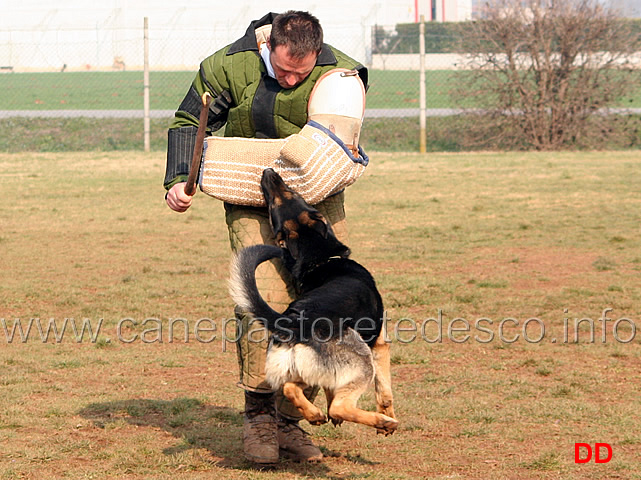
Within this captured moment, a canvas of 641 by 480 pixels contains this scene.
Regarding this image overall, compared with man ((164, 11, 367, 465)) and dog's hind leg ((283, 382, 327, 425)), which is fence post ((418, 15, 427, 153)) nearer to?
man ((164, 11, 367, 465))

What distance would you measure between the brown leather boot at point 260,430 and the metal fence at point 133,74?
1688 centimetres

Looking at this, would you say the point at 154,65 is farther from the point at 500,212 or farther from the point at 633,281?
the point at 633,281

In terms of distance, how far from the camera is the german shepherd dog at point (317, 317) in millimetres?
3604

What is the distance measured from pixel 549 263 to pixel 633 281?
954 millimetres

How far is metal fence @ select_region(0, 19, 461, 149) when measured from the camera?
24.2 meters

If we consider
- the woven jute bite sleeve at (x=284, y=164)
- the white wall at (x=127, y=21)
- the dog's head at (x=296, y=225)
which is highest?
the white wall at (x=127, y=21)

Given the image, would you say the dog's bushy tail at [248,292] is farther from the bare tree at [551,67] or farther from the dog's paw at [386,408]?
the bare tree at [551,67]

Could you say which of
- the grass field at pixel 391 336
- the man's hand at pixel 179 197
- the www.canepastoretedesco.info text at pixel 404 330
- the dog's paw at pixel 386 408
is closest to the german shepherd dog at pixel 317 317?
the dog's paw at pixel 386 408

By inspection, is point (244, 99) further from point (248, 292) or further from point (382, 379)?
point (382, 379)

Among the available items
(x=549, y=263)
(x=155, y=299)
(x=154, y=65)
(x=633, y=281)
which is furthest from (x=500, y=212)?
(x=154, y=65)

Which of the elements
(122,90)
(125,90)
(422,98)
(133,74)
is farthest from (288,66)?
(133,74)

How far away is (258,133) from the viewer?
409cm

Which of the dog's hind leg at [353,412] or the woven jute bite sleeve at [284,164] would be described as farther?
the woven jute bite sleeve at [284,164]

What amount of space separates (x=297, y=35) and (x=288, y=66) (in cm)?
15
